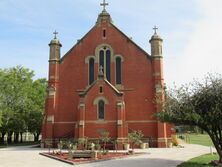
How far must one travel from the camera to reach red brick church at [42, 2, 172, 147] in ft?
131

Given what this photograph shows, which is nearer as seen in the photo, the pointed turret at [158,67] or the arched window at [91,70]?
the pointed turret at [158,67]

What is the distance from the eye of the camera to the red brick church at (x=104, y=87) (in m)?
39.8

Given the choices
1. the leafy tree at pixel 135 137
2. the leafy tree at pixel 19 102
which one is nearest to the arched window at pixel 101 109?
the leafy tree at pixel 135 137

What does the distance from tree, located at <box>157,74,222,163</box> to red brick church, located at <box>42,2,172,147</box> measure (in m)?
17.3

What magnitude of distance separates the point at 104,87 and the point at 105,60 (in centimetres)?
546

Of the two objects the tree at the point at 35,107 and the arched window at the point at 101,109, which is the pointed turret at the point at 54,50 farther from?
the tree at the point at 35,107

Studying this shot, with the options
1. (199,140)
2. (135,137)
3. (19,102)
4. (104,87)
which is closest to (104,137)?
(135,137)

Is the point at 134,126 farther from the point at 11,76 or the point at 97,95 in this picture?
the point at 11,76

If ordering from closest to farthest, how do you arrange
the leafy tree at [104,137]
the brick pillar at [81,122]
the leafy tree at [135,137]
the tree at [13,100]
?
the leafy tree at [104,137] < the leafy tree at [135,137] < the brick pillar at [81,122] < the tree at [13,100]

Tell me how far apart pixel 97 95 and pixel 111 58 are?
262 inches

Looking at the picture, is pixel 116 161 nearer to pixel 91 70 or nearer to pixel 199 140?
pixel 91 70

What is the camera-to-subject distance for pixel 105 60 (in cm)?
4444

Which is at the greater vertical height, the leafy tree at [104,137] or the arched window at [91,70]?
the arched window at [91,70]

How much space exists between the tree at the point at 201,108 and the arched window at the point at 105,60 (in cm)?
2219
